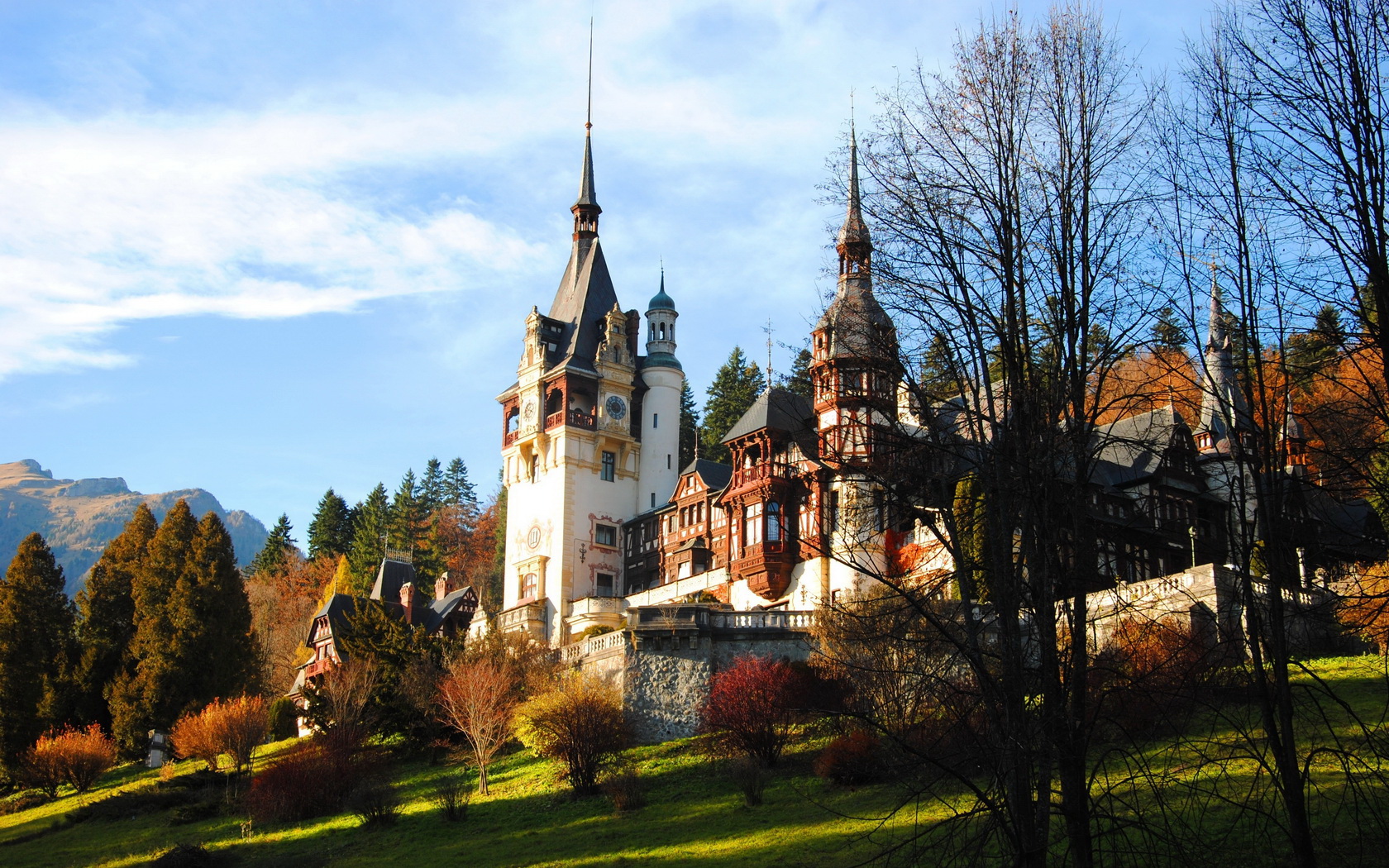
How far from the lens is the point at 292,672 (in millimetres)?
75438

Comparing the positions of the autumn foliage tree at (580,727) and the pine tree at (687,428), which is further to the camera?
the pine tree at (687,428)

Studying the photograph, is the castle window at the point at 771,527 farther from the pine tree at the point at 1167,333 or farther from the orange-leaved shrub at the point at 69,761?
the pine tree at the point at 1167,333

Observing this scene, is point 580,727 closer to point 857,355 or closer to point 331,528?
point 857,355

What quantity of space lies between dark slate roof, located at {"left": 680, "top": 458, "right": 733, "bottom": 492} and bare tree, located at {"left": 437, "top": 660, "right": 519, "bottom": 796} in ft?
49.7

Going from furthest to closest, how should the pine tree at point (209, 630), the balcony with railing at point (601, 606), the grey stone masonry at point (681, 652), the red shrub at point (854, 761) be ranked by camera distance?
the balcony with railing at point (601, 606), the pine tree at point (209, 630), the grey stone masonry at point (681, 652), the red shrub at point (854, 761)

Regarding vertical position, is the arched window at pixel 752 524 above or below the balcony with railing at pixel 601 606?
above

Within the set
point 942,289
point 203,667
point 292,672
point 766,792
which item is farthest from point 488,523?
point 942,289

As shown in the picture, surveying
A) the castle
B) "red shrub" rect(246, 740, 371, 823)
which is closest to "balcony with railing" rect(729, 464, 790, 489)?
the castle

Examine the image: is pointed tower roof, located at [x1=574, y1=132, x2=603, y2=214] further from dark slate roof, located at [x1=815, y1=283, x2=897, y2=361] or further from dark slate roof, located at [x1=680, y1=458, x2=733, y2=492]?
dark slate roof, located at [x1=815, y1=283, x2=897, y2=361]

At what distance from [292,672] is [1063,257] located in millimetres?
67400

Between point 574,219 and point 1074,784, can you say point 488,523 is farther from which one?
point 1074,784

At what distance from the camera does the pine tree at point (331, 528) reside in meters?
99.5

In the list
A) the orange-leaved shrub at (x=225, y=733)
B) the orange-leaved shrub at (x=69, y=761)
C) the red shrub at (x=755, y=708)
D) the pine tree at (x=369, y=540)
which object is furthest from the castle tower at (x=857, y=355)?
the pine tree at (x=369, y=540)

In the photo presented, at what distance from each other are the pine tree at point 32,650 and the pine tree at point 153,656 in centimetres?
254
